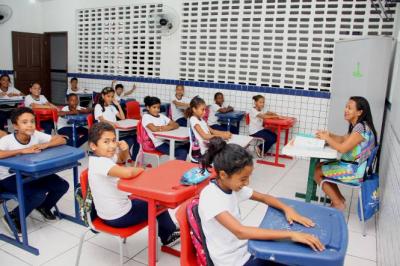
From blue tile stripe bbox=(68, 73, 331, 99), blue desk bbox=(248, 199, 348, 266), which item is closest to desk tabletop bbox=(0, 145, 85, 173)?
blue desk bbox=(248, 199, 348, 266)

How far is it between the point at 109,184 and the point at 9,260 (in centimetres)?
104

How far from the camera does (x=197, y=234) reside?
1606 millimetres

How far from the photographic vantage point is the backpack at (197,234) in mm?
1594

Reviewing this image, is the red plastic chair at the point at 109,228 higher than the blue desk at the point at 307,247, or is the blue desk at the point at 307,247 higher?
the blue desk at the point at 307,247

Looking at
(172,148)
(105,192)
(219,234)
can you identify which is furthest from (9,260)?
(172,148)

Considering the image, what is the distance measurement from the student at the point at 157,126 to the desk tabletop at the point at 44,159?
135 centimetres

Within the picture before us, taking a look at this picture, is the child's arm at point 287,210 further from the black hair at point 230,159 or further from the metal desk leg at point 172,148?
the metal desk leg at point 172,148

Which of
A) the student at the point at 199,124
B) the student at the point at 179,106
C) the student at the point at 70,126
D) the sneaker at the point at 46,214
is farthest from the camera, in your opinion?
the student at the point at 179,106

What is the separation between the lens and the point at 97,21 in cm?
762

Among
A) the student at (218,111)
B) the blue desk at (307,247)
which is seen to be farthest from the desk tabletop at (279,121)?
the blue desk at (307,247)

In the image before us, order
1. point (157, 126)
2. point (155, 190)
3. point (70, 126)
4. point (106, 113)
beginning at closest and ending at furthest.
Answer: point (155, 190), point (157, 126), point (106, 113), point (70, 126)

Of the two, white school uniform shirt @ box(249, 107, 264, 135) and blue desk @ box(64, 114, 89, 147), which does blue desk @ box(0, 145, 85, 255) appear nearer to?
blue desk @ box(64, 114, 89, 147)

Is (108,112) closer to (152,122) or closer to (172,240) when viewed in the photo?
(152,122)

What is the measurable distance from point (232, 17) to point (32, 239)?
478 cm
